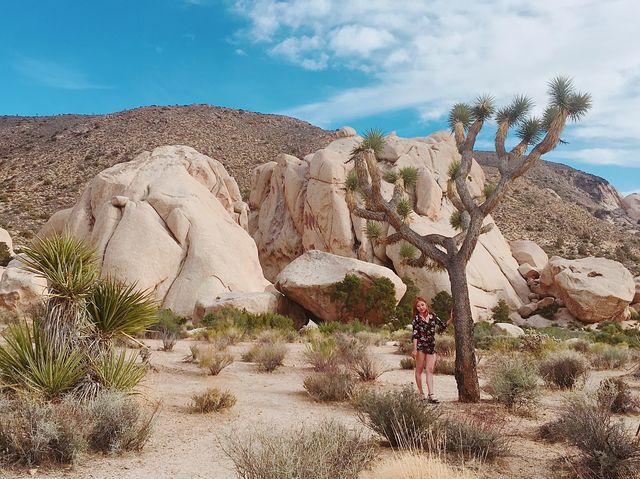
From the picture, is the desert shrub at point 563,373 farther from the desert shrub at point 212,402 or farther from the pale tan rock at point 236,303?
the pale tan rock at point 236,303

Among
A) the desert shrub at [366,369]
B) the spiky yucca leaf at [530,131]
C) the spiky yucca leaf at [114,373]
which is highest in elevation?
the spiky yucca leaf at [530,131]

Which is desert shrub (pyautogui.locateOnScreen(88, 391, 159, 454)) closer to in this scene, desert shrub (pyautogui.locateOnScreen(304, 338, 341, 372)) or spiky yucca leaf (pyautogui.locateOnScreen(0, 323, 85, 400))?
spiky yucca leaf (pyautogui.locateOnScreen(0, 323, 85, 400))

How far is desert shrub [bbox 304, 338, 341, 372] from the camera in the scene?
41.5 ft

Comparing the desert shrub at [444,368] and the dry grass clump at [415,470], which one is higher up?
the dry grass clump at [415,470]

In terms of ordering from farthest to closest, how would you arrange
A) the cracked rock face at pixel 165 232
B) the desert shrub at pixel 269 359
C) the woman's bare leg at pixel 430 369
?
1. the cracked rock face at pixel 165 232
2. the desert shrub at pixel 269 359
3. the woman's bare leg at pixel 430 369

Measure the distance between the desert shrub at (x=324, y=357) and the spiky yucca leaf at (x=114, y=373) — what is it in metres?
4.86

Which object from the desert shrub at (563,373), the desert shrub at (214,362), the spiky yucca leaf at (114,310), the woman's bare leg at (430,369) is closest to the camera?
the spiky yucca leaf at (114,310)

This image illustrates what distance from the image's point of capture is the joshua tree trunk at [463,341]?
980 cm

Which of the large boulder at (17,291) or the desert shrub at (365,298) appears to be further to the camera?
the desert shrub at (365,298)

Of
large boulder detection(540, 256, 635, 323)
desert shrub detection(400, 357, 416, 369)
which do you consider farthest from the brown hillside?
desert shrub detection(400, 357, 416, 369)

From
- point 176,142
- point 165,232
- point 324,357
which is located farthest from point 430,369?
point 176,142

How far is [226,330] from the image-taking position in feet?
65.3

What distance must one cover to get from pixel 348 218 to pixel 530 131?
28.8m

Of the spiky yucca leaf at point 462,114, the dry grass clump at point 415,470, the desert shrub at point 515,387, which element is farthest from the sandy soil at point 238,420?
the spiky yucca leaf at point 462,114
